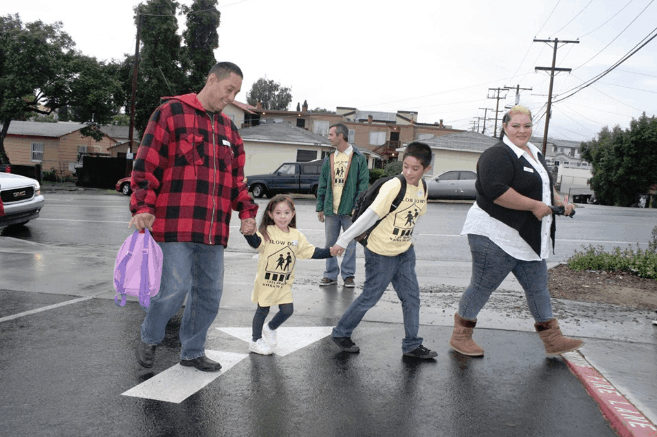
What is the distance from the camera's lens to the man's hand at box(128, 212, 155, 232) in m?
3.48

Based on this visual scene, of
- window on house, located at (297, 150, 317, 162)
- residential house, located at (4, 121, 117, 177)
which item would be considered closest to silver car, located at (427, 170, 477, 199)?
window on house, located at (297, 150, 317, 162)

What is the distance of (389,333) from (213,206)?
2.25 m

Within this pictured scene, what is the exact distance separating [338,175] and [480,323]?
8.60 feet

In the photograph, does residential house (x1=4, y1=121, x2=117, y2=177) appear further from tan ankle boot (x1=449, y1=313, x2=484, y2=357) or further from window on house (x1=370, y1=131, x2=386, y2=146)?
tan ankle boot (x1=449, y1=313, x2=484, y2=357)

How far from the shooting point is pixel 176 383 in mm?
3812

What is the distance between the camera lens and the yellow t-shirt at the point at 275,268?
14.1ft

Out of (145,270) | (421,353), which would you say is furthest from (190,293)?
(421,353)

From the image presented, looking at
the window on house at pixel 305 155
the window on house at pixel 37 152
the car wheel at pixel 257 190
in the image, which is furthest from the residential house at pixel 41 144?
the car wheel at pixel 257 190

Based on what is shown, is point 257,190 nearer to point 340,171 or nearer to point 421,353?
point 340,171

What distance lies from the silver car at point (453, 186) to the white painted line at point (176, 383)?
872 inches

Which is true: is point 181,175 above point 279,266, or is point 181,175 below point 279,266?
above

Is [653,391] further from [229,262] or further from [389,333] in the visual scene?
[229,262]

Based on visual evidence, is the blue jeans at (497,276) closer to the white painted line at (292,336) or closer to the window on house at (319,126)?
the white painted line at (292,336)

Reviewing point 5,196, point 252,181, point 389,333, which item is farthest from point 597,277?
point 252,181
